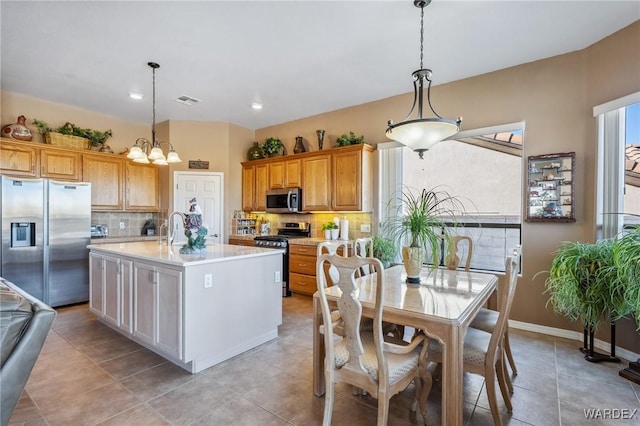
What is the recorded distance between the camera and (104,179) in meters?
5.01

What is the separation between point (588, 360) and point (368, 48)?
3.59m

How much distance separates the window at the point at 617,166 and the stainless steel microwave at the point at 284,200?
3.83 meters

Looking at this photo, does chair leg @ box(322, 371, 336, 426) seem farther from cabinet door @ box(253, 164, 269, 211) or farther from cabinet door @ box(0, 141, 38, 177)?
cabinet door @ box(0, 141, 38, 177)

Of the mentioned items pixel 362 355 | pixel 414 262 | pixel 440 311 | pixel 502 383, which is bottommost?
pixel 502 383

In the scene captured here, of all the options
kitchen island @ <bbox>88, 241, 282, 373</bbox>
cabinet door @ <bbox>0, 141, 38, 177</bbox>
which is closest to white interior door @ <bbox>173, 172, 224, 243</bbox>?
cabinet door @ <bbox>0, 141, 38, 177</bbox>

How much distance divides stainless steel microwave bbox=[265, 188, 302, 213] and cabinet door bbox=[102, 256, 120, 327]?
269 cm

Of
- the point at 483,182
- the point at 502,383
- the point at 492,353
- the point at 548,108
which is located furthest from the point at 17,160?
the point at 483,182

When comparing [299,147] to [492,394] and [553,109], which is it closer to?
[553,109]

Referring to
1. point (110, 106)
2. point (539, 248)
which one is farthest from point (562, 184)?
point (110, 106)

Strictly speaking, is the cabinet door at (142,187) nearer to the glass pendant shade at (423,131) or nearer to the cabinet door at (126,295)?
the cabinet door at (126,295)

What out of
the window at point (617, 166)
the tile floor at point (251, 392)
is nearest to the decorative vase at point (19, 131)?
the tile floor at point (251, 392)

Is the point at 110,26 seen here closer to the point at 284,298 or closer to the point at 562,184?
the point at 284,298

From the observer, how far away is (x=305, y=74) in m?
3.80

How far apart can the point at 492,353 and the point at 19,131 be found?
20.0 ft
